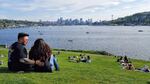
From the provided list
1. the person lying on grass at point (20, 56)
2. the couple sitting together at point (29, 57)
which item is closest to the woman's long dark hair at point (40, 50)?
the couple sitting together at point (29, 57)

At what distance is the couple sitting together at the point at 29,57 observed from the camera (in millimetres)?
18391

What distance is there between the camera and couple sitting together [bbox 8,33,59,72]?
60.3 feet

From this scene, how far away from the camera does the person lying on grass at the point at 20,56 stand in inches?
722

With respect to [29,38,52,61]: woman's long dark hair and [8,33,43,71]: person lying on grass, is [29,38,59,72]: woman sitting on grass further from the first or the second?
[8,33,43,71]: person lying on grass

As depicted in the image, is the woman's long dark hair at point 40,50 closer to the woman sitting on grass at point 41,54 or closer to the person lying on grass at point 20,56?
the woman sitting on grass at point 41,54

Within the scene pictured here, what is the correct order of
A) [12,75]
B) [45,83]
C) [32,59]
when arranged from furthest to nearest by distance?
[32,59]
[12,75]
[45,83]

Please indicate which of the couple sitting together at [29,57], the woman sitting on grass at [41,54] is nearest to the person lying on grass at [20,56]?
the couple sitting together at [29,57]

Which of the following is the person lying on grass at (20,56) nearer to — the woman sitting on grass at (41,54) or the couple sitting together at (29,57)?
the couple sitting together at (29,57)

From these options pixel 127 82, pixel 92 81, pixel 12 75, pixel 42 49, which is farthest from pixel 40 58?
pixel 127 82

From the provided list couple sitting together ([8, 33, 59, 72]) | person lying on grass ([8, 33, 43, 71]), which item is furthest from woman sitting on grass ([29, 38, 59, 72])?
person lying on grass ([8, 33, 43, 71])

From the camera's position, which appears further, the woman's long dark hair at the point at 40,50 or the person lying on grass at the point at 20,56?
the woman's long dark hair at the point at 40,50

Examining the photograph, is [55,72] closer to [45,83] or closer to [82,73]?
[82,73]

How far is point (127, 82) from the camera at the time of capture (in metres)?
18.2

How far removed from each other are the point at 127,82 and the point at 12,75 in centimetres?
588
